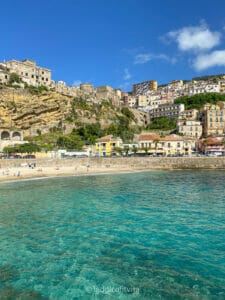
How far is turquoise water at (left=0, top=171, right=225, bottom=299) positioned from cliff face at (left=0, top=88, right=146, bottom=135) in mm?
50303

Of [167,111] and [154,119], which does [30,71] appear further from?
[167,111]

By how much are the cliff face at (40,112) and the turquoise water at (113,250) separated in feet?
165

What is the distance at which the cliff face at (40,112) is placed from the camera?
65.2 meters

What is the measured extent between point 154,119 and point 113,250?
8934 cm

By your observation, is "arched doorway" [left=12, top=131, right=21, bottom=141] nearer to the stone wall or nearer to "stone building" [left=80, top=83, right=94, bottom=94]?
the stone wall

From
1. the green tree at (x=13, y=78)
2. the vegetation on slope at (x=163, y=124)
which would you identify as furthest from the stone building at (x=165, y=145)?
the green tree at (x=13, y=78)

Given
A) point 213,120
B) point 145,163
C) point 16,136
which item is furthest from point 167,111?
point 16,136

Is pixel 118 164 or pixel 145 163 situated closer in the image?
pixel 118 164

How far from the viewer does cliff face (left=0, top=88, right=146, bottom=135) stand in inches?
2569

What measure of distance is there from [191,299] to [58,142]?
182 ft

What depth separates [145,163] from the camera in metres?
53.0

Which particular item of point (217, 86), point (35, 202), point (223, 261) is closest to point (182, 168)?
point (35, 202)

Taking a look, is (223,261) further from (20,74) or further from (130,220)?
(20,74)

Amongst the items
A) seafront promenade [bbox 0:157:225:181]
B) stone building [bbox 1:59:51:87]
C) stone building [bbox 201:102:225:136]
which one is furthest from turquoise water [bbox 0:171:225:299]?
stone building [bbox 1:59:51:87]
